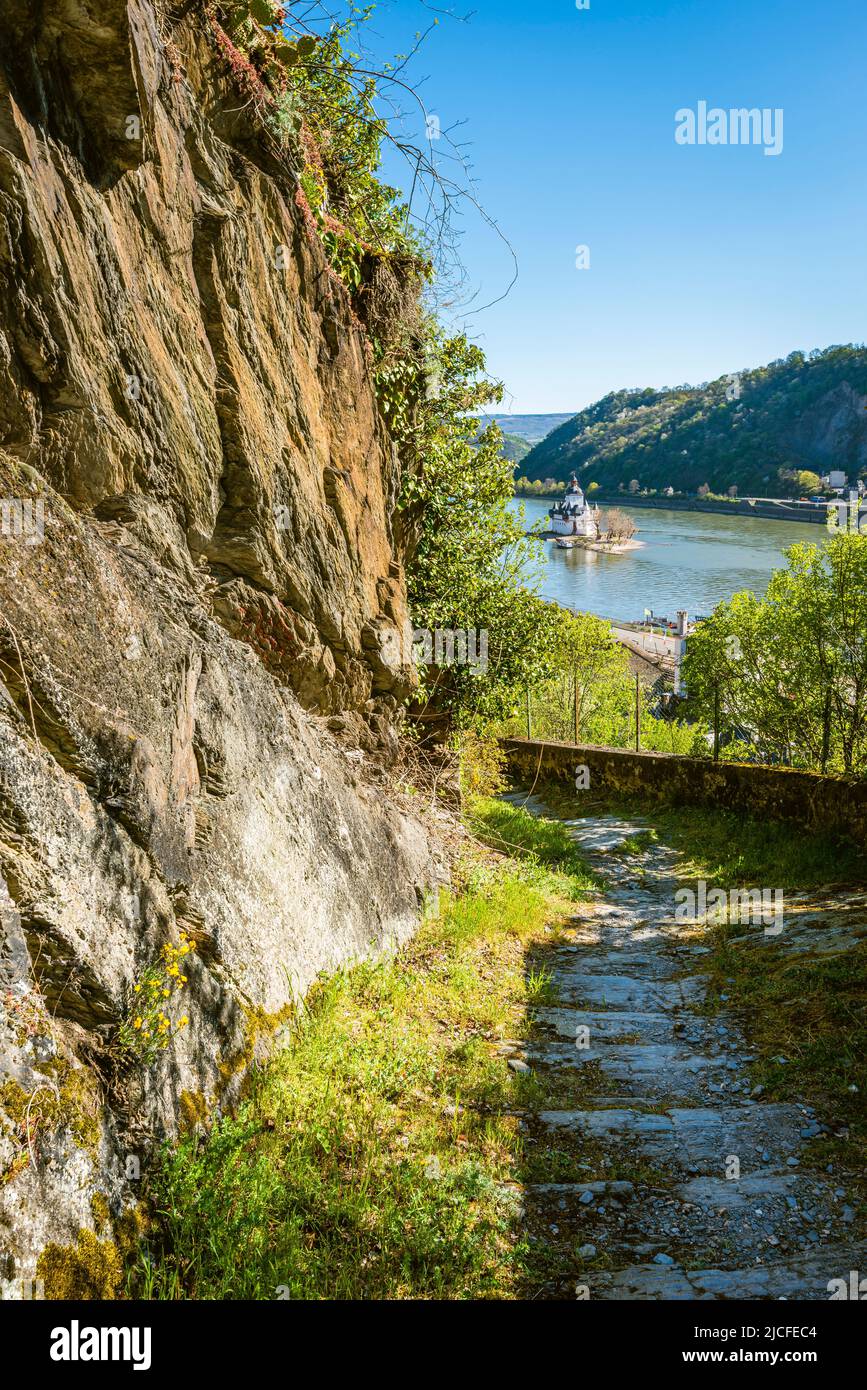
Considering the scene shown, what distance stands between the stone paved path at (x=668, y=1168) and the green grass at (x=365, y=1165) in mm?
238

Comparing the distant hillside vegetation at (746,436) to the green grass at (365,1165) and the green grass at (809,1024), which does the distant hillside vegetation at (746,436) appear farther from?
the green grass at (365,1165)

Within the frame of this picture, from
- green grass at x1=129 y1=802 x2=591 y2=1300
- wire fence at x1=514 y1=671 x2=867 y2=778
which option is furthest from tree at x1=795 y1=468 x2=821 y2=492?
green grass at x1=129 y1=802 x2=591 y2=1300

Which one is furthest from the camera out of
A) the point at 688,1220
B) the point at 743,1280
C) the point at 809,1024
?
the point at 809,1024

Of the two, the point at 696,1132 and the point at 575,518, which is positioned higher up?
the point at 575,518

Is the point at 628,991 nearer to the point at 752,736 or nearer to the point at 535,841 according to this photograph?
the point at 535,841

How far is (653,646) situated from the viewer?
4472 cm

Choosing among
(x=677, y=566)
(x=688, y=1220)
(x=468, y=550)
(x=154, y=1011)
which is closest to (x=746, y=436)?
(x=677, y=566)

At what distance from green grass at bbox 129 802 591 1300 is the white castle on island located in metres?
94.4

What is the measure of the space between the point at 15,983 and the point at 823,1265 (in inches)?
127

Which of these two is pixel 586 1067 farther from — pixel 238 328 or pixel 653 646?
pixel 653 646

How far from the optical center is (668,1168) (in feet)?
13.0

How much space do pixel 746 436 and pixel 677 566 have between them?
1730 inches

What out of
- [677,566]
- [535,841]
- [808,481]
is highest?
[808,481]

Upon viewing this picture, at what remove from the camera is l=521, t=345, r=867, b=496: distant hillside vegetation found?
347 ft
